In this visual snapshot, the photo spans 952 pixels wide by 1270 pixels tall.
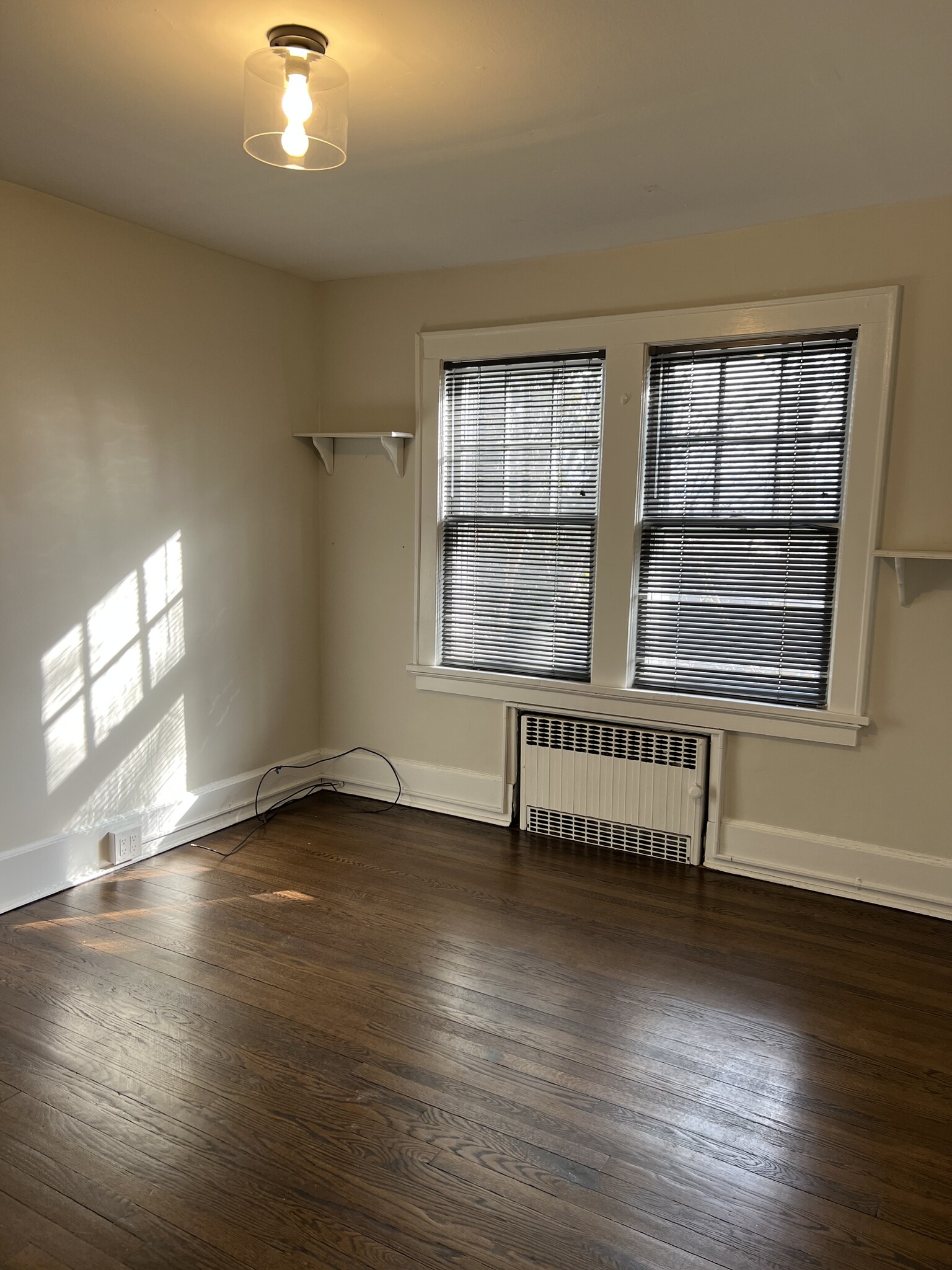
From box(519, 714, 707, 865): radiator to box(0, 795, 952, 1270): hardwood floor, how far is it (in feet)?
0.95

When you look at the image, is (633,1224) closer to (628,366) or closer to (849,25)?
(849,25)

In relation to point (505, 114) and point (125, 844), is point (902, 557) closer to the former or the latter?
point (505, 114)

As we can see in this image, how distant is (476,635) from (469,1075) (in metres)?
2.24

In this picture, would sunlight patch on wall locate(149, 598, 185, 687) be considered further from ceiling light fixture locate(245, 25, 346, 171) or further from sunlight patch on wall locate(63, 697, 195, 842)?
ceiling light fixture locate(245, 25, 346, 171)

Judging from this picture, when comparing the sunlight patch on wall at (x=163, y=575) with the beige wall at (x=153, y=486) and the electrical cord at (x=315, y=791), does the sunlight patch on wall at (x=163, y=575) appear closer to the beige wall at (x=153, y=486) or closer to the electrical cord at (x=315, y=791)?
the beige wall at (x=153, y=486)

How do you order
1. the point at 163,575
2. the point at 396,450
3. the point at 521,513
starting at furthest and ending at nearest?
the point at 396,450 < the point at 521,513 < the point at 163,575

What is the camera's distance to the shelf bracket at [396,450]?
416cm

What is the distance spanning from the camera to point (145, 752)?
368 cm

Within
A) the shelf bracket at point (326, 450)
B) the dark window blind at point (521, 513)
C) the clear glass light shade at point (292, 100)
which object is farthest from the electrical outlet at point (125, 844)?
the clear glass light shade at point (292, 100)

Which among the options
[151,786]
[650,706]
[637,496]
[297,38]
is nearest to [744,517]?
[637,496]

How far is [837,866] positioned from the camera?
344 cm

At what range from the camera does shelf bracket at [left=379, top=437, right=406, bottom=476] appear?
416cm

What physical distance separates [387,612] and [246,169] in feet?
7.02

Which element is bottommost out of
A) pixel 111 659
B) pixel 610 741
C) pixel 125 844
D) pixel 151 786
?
pixel 125 844
